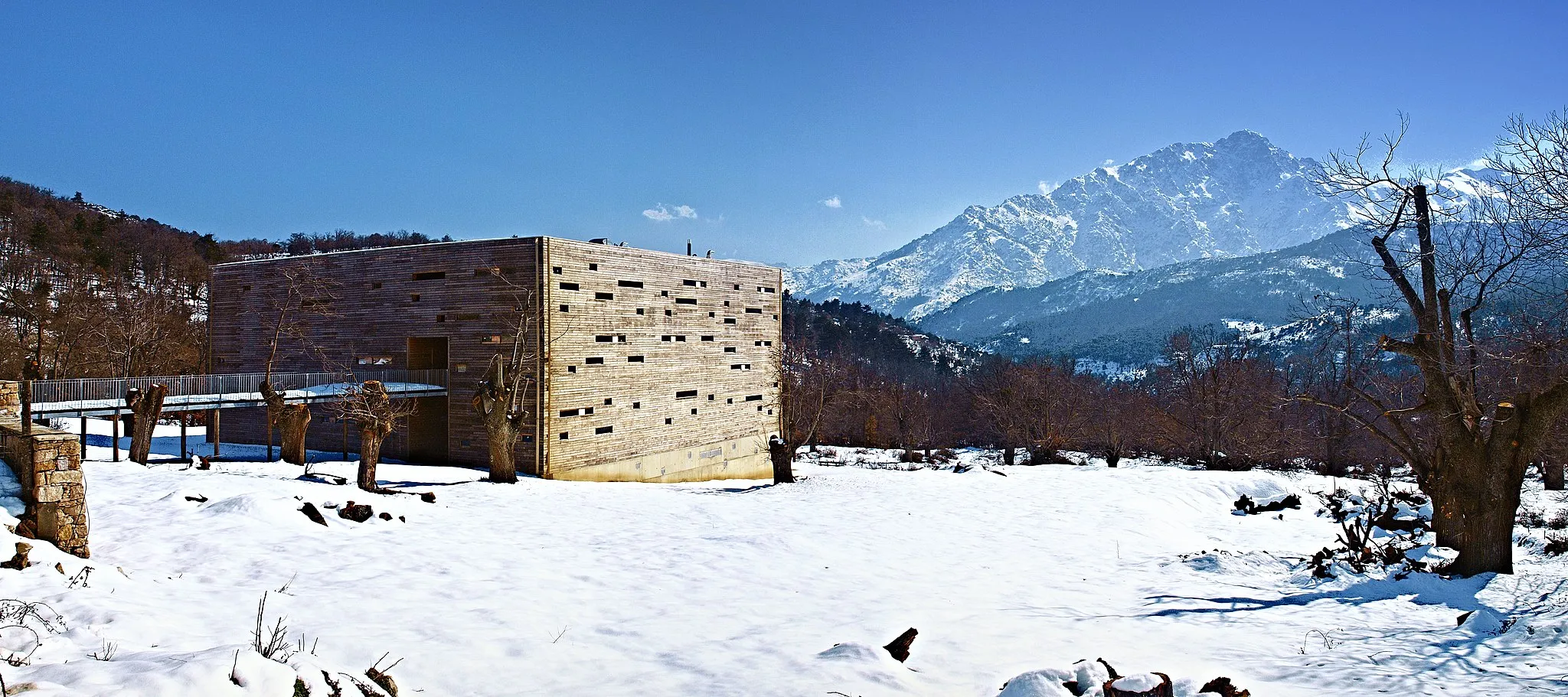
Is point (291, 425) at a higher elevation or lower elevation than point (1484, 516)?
higher

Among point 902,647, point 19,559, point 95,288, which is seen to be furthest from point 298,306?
point 95,288

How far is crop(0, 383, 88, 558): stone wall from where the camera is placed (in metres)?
8.35

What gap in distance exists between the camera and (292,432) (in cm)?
2112

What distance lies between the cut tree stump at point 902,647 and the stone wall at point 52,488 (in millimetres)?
9175

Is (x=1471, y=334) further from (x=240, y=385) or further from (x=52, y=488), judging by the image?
(x=240, y=385)

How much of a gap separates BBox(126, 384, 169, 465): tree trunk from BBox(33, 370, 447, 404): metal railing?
28.1 inches

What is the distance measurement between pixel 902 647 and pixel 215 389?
2528 centimetres

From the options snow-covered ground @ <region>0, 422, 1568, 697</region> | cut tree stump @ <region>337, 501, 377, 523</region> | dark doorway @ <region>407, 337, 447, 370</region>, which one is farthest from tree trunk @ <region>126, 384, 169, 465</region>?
cut tree stump @ <region>337, 501, 377, 523</region>

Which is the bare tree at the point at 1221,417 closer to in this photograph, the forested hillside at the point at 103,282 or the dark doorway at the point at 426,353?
the dark doorway at the point at 426,353

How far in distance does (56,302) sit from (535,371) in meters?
65.0

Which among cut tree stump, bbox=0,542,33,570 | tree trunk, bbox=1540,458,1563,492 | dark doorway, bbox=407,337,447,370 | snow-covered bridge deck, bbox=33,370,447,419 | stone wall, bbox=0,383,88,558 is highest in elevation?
dark doorway, bbox=407,337,447,370

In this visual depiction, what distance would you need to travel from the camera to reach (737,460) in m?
32.8

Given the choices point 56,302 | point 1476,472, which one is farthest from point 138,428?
point 56,302

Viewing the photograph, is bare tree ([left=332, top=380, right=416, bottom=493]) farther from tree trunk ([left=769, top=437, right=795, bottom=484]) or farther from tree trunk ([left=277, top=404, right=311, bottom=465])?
tree trunk ([left=769, top=437, right=795, bottom=484])
